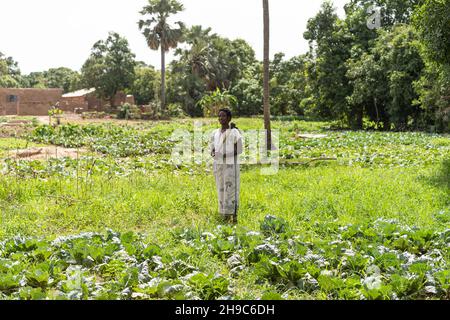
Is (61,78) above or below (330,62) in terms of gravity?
above

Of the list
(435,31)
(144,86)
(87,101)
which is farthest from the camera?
(144,86)

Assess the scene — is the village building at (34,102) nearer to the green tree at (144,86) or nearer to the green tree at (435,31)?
the green tree at (144,86)

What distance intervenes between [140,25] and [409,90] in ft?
76.6

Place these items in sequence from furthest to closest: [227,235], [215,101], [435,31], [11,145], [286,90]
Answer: [286,90] → [215,101] → [11,145] → [435,31] → [227,235]

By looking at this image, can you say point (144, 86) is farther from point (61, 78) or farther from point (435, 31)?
point (435, 31)

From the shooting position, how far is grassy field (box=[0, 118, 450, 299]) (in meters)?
3.80

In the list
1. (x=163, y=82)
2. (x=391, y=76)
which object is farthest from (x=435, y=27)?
(x=163, y=82)

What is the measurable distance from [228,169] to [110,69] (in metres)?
36.9

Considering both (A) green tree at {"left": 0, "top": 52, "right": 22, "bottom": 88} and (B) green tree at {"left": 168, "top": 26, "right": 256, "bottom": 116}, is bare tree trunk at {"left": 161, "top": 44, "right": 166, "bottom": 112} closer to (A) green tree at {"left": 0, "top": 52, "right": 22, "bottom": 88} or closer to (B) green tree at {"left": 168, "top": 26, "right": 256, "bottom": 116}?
(B) green tree at {"left": 168, "top": 26, "right": 256, "bottom": 116}

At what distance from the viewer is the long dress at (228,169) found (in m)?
6.19

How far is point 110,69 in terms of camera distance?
40781 millimetres

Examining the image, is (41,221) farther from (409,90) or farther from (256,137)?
(409,90)

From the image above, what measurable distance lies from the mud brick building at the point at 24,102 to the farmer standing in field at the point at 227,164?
114 feet

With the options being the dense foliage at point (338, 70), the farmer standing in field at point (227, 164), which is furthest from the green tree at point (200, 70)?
the farmer standing in field at point (227, 164)
